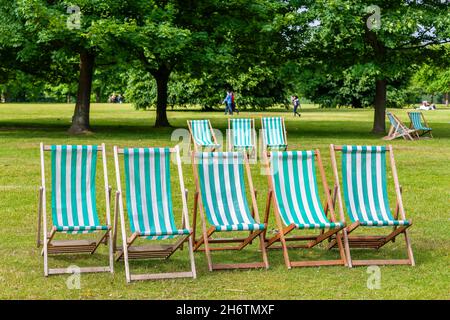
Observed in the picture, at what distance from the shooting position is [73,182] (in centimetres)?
754

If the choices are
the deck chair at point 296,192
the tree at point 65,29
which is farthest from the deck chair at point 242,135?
the deck chair at point 296,192

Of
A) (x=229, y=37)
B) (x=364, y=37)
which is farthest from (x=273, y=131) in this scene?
(x=229, y=37)

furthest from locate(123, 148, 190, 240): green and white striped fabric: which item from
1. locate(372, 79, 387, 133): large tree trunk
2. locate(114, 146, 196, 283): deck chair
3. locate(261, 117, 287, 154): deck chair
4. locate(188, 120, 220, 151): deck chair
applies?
locate(372, 79, 387, 133): large tree trunk

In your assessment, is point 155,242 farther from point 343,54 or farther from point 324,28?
point 343,54

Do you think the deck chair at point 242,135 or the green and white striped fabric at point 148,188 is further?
the deck chair at point 242,135

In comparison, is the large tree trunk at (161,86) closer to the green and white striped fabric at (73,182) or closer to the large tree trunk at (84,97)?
the large tree trunk at (84,97)

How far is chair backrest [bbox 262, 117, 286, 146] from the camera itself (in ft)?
58.3

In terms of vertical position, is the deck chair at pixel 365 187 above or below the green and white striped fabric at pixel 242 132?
above

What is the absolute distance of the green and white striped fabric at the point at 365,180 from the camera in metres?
7.79

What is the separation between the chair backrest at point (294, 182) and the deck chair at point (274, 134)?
9.69 meters

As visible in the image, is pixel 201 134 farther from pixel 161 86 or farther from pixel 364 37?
pixel 161 86

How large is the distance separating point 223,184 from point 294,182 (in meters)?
0.73

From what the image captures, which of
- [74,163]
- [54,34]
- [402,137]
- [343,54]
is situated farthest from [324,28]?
[74,163]

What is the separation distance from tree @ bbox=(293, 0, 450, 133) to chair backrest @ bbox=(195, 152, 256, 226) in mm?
16657
